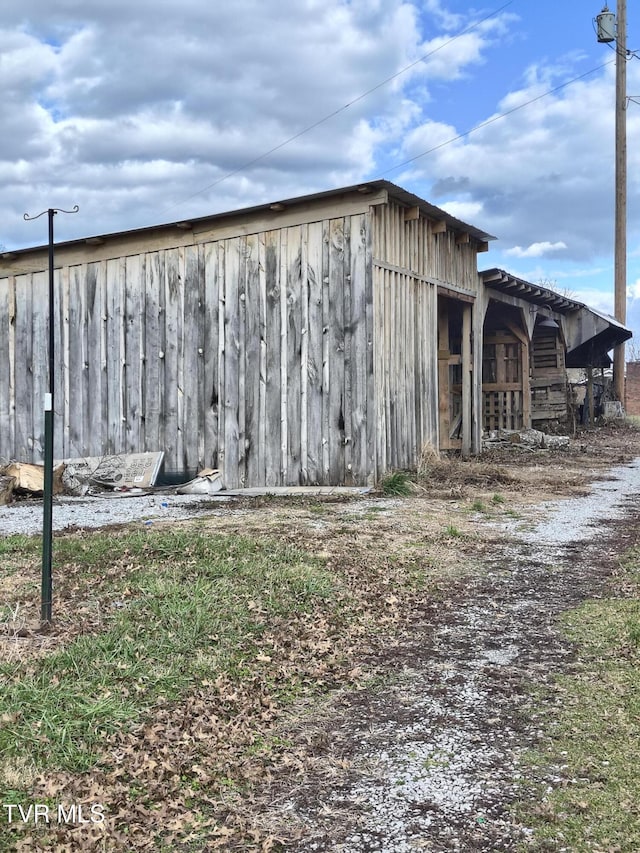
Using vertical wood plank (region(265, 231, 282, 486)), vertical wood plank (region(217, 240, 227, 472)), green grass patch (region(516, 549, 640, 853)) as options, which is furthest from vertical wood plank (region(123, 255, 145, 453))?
green grass patch (region(516, 549, 640, 853))

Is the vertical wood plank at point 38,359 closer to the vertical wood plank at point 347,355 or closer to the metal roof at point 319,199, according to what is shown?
the metal roof at point 319,199

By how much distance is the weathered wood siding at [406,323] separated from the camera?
10.3 metres

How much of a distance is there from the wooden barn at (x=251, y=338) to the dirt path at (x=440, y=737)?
5.09m

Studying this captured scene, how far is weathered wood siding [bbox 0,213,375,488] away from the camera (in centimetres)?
1005

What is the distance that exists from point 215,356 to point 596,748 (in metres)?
8.90

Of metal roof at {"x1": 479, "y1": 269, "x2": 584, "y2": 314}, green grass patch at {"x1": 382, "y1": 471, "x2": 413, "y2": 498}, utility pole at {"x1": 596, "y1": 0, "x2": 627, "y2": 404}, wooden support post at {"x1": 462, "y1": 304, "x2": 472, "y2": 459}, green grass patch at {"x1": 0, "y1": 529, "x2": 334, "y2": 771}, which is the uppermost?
utility pole at {"x1": 596, "y1": 0, "x2": 627, "y2": 404}

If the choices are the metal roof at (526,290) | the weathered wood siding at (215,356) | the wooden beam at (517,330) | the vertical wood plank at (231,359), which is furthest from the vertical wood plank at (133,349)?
the wooden beam at (517,330)

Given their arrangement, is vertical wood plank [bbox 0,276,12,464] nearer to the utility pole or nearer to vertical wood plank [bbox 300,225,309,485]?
vertical wood plank [bbox 300,225,309,485]

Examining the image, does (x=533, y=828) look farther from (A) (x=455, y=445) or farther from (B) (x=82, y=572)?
(A) (x=455, y=445)

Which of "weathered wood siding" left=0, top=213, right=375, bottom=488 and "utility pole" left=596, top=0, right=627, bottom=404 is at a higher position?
"utility pole" left=596, top=0, right=627, bottom=404

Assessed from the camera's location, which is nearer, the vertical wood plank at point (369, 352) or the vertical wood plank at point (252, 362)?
the vertical wood plank at point (369, 352)

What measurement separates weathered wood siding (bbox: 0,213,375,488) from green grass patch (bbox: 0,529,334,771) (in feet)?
13.6

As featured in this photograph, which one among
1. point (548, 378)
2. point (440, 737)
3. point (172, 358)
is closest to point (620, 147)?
point (548, 378)

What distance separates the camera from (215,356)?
1119cm
